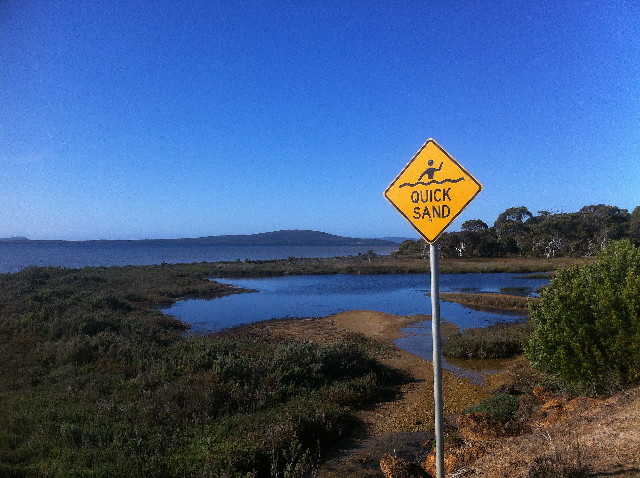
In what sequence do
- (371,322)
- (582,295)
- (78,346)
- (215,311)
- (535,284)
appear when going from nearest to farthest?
(582,295), (78,346), (371,322), (215,311), (535,284)

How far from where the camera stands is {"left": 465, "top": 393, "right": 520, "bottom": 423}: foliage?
7.83m

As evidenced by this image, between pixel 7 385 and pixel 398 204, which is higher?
pixel 398 204

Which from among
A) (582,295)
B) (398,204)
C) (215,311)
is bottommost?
(215,311)

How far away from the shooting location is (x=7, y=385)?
8781 millimetres

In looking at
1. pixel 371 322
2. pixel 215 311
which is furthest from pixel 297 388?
pixel 215 311

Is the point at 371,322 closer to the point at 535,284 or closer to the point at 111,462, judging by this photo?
the point at 111,462

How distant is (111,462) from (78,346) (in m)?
7.05

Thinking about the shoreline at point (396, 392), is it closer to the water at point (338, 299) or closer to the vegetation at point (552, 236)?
the water at point (338, 299)

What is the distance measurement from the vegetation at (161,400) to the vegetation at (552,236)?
53153 millimetres

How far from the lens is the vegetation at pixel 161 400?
19.0ft

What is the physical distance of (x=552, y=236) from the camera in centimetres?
6869

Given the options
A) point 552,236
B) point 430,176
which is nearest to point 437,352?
point 430,176

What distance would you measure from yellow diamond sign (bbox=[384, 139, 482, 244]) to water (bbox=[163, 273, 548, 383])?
1022 centimetres

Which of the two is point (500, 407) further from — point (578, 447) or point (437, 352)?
point (437, 352)
